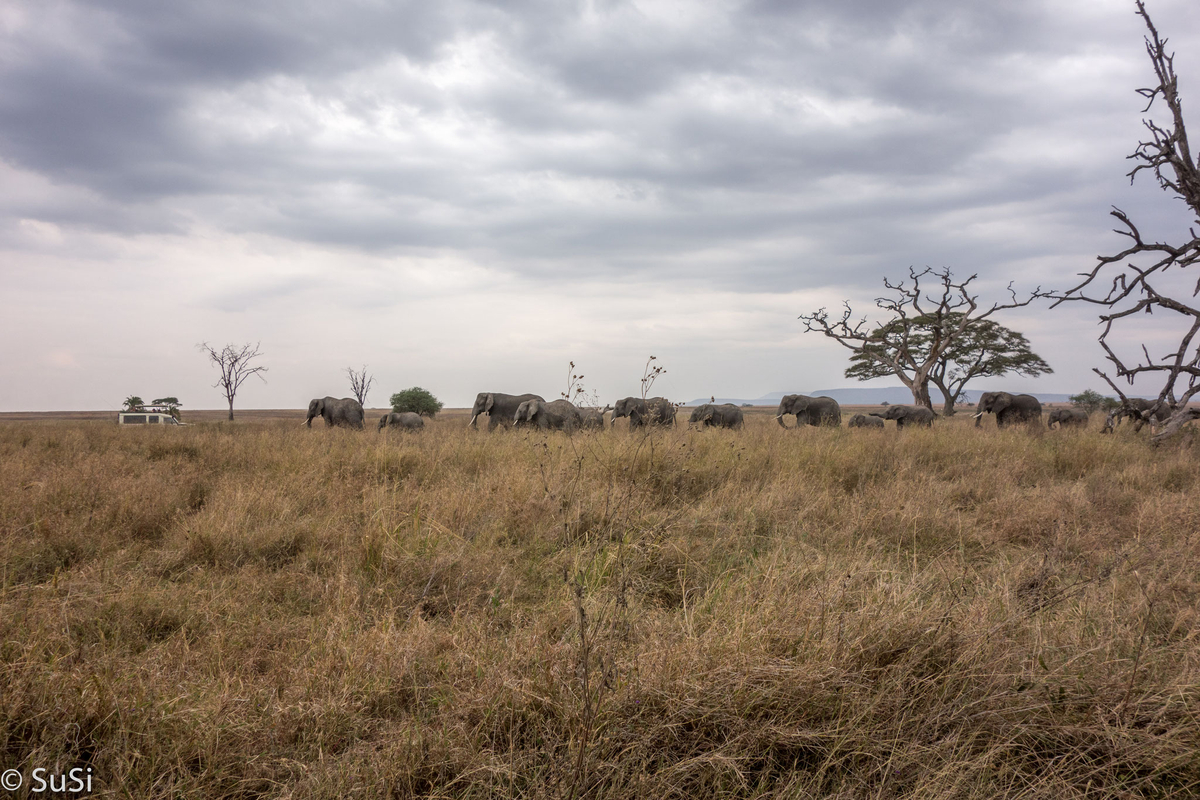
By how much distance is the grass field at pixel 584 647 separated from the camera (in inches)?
89.7

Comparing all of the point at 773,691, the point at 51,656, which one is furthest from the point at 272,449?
the point at 773,691

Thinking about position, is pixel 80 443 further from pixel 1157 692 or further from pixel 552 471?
pixel 1157 692

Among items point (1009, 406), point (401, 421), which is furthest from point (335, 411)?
point (1009, 406)

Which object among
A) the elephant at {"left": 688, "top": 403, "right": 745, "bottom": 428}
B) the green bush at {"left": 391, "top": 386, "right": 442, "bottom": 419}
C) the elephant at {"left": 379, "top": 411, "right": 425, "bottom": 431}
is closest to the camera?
the elephant at {"left": 379, "top": 411, "right": 425, "bottom": 431}

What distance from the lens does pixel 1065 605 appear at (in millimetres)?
3838

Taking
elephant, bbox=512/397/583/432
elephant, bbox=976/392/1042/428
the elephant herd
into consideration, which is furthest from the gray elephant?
elephant, bbox=976/392/1042/428

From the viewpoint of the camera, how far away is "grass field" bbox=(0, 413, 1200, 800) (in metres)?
2.28

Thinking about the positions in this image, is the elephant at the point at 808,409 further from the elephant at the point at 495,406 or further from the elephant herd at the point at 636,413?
the elephant at the point at 495,406

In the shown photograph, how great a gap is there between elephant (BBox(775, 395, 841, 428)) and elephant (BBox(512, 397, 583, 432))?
27.7 ft

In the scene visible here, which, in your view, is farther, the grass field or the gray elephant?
the gray elephant

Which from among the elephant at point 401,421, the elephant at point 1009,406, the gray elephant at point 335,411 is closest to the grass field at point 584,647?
the elephant at point 401,421

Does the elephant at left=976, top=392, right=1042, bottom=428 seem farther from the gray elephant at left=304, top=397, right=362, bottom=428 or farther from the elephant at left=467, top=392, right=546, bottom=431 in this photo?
the gray elephant at left=304, top=397, right=362, bottom=428

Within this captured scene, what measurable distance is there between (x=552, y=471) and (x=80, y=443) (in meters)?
8.73

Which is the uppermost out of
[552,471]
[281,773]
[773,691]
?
[552,471]
